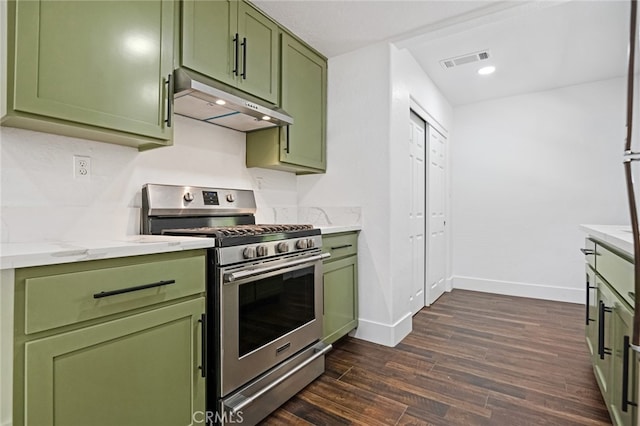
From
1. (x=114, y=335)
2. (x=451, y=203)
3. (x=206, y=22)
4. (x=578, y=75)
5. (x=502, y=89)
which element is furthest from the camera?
(x=451, y=203)

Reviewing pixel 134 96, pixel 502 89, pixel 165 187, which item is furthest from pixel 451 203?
pixel 134 96

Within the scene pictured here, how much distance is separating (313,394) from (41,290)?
1407 millimetres

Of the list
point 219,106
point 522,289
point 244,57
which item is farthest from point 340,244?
point 522,289

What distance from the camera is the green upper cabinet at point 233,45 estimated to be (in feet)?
5.63

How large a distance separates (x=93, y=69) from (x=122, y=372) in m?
1.18

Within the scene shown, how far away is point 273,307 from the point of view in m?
1.74

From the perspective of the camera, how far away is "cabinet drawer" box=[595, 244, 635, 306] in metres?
1.22

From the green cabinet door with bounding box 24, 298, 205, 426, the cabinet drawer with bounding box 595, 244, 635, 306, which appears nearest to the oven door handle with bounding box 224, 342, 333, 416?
the green cabinet door with bounding box 24, 298, 205, 426

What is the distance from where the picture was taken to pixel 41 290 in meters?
0.97

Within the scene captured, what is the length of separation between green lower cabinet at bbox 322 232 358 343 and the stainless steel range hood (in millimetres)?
891

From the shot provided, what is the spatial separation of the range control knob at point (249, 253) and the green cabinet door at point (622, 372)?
1499mm

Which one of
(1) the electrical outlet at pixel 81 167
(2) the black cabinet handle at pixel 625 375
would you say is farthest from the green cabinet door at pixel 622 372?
(1) the electrical outlet at pixel 81 167

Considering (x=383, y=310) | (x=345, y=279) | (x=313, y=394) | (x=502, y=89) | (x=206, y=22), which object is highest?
(x=502, y=89)

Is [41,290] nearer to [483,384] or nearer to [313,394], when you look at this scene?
[313,394]
